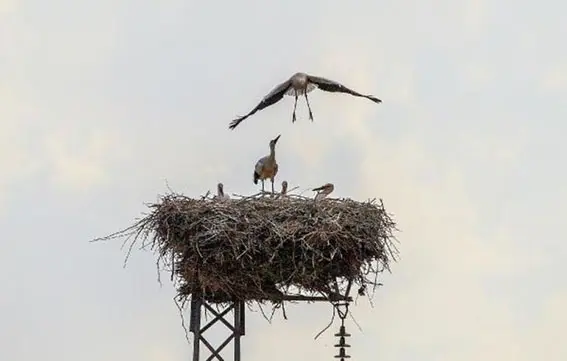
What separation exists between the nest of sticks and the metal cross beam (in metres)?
0.09

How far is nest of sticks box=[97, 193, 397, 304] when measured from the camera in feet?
36.6

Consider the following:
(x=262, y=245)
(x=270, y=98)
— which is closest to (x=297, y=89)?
(x=270, y=98)

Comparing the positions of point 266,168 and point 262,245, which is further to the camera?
point 266,168

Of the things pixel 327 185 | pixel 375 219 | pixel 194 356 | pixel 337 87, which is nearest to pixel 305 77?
pixel 337 87

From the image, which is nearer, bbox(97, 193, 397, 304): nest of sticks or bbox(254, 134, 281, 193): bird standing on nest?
bbox(97, 193, 397, 304): nest of sticks

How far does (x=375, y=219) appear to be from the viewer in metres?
11.7

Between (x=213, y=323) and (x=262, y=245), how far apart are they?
2.67ft

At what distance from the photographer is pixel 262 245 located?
11.1 metres

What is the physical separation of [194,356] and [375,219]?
1998 millimetres

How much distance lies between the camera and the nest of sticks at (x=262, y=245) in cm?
1115

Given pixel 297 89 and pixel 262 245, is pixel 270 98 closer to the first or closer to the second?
pixel 297 89

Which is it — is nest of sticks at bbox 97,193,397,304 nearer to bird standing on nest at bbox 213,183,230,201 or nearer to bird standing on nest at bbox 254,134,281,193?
bird standing on nest at bbox 213,183,230,201

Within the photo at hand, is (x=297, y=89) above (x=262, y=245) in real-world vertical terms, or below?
above

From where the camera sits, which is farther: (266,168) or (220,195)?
(266,168)
